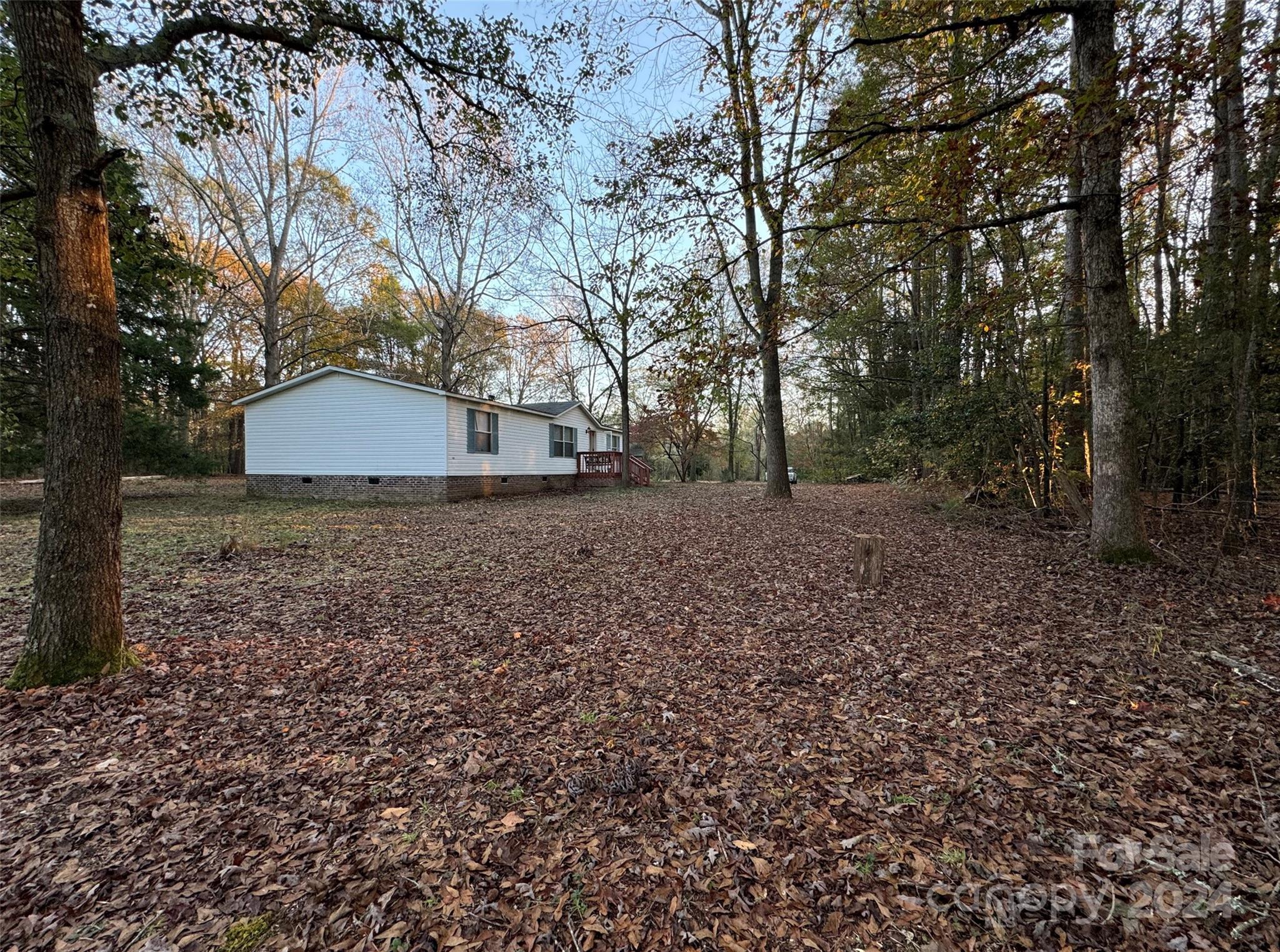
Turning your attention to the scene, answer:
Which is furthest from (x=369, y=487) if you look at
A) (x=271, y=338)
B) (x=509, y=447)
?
(x=271, y=338)

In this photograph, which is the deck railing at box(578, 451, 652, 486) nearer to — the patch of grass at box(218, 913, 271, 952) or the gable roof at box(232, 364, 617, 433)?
the gable roof at box(232, 364, 617, 433)

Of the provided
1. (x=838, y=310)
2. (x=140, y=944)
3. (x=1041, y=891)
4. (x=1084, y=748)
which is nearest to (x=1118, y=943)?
(x=1041, y=891)

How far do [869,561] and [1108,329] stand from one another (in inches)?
129

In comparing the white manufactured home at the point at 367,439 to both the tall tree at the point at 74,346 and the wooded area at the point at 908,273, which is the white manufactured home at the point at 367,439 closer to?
the wooded area at the point at 908,273

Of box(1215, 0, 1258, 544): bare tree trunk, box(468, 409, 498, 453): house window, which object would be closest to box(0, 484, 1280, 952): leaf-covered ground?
box(1215, 0, 1258, 544): bare tree trunk

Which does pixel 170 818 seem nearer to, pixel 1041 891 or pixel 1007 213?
pixel 1041 891

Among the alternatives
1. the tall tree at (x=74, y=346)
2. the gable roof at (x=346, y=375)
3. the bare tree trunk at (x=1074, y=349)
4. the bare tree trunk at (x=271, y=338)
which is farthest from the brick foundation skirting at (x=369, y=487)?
the bare tree trunk at (x=1074, y=349)

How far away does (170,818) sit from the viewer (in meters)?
2.01

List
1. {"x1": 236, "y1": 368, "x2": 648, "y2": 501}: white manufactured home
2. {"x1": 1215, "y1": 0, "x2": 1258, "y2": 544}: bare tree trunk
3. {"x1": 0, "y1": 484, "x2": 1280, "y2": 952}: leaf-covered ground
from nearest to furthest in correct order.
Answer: {"x1": 0, "y1": 484, "x2": 1280, "y2": 952}: leaf-covered ground < {"x1": 1215, "y1": 0, "x2": 1258, "y2": 544}: bare tree trunk < {"x1": 236, "y1": 368, "x2": 648, "y2": 501}: white manufactured home

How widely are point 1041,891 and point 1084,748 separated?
3.57 ft

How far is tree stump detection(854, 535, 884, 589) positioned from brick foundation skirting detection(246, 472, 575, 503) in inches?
433

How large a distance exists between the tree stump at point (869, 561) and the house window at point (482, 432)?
1180cm

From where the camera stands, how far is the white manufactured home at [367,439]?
13.3m

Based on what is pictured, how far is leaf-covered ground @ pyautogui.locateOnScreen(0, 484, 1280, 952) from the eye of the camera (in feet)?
5.24
